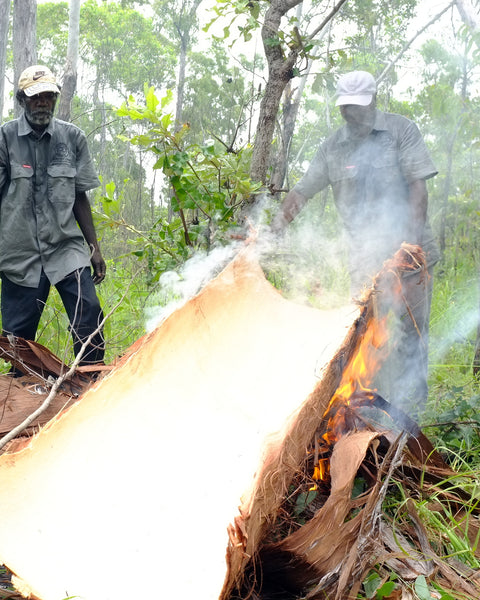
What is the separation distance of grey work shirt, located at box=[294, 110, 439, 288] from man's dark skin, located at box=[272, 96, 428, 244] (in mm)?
33

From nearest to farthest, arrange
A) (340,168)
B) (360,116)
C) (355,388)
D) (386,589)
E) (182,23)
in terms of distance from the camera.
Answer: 1. (386,589)
2. (355,388)
3. (360,116)
4. (340,168)
5. (182,23)

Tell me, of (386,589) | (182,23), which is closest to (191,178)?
(386,589)

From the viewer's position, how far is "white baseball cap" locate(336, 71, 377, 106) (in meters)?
3.15

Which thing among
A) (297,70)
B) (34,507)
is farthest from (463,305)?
(34,507)

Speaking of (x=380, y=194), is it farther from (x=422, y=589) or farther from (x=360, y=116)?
(x=422, y=589)

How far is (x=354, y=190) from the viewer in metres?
3.39

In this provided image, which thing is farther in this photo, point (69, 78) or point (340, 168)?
point (69, 78)

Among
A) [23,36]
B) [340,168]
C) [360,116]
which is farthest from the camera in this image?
[23,36]

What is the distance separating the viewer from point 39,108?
3100 millimetres

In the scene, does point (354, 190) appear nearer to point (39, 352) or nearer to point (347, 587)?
point (39, 352)

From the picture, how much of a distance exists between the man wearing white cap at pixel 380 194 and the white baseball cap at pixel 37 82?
1368mm

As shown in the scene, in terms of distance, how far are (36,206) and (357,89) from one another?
1823 millimetres

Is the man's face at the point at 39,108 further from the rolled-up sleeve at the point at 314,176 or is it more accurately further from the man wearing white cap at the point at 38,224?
the rolled-up sleeve at the point at 314,176

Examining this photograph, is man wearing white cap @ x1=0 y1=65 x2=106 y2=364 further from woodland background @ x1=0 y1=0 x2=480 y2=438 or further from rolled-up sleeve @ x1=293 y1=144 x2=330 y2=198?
rolled-up sleeve @ x1=293 y1=144 x2=330 y2=198
